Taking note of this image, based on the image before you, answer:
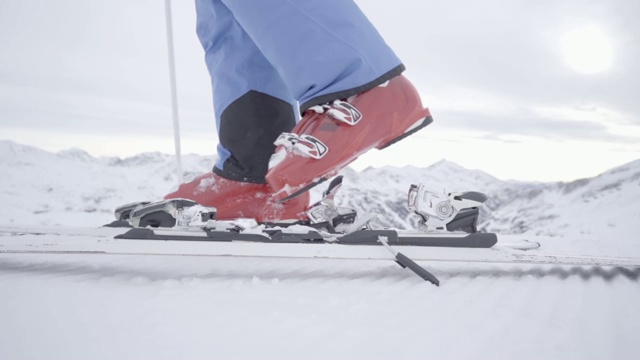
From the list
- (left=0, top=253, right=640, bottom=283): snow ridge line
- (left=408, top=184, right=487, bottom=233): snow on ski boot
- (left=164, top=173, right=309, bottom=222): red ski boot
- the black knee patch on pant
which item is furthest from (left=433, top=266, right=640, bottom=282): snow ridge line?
the black knee patch on pant

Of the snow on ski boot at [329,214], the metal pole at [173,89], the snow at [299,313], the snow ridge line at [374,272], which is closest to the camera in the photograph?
the snow at [299,313]

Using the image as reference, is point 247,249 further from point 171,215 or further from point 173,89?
point 173,89

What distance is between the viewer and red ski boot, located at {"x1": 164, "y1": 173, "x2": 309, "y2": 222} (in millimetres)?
1474

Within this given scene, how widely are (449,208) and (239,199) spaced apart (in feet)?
2.52

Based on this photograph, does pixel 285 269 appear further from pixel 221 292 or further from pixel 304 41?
pixel 304 41

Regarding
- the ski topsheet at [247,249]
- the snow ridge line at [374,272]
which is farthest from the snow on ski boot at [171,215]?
the snow ridge line at [374,272]

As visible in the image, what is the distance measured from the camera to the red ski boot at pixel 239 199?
1474mm

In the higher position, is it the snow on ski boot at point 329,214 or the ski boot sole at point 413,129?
the ski boot sole at point 413,129

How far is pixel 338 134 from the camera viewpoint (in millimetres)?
1068

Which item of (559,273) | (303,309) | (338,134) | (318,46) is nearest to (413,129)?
(338,134)

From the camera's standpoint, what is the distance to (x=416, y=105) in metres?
1.15

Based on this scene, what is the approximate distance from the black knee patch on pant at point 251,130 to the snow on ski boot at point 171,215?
0.37m

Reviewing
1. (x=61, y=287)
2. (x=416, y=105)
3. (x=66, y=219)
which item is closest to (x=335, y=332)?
(x=61, y=287)

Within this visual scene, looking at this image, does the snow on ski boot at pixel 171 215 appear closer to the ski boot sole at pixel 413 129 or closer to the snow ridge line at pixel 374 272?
the snow ridge line at pixel 374 272
